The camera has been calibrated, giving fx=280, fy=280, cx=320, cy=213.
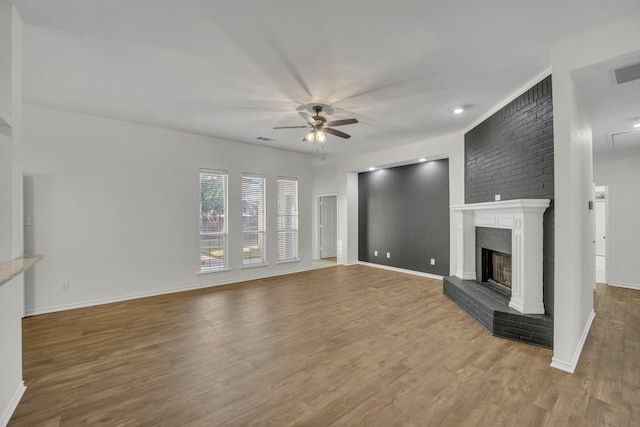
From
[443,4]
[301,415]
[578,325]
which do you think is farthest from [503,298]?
[443,4]

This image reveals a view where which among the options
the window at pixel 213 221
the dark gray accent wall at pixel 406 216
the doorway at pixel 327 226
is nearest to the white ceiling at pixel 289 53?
the window at pixel 213 221

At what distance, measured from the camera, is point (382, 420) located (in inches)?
76.8

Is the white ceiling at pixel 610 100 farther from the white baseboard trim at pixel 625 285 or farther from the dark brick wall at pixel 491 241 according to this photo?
the white baseboard trim at pixel 625 285

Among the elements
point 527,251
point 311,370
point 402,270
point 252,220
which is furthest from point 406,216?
point 311,370

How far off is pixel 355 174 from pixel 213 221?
4.20 meters

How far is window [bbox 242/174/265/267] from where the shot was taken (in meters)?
6.25

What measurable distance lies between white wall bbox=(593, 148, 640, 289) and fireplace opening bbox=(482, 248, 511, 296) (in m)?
3.17

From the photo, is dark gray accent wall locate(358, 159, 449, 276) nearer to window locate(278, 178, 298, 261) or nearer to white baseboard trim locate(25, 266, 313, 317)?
window locate(278, 178, 298, 261)

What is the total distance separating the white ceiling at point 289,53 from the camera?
7.06 feet

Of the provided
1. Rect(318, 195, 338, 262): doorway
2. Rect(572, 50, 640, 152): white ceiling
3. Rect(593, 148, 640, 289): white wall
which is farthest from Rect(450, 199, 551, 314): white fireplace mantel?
Rect(318, 195, 338, 262): doorway

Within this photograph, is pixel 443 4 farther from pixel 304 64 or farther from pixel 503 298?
pixel 503 298

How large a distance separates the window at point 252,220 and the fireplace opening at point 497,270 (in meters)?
4.47

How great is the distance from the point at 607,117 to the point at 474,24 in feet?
9.54

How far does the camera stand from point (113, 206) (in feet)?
15.4
